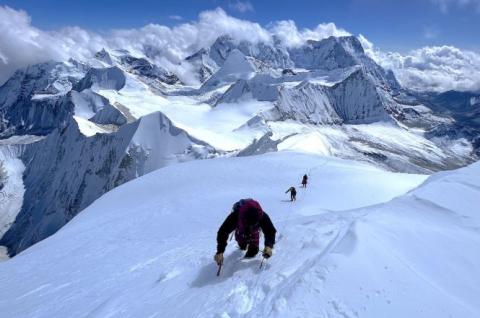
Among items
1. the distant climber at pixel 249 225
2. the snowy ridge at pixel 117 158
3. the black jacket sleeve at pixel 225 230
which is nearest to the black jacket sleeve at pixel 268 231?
the distant climber at pixel 249 225

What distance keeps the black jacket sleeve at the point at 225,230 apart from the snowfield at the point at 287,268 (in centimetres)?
61

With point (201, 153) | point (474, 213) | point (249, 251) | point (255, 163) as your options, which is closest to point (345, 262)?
point (249, 251)

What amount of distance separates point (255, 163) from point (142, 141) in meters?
121

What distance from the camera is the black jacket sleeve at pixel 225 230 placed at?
1058 centimetres

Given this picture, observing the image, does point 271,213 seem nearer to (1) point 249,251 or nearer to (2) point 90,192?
(1) point 249,251

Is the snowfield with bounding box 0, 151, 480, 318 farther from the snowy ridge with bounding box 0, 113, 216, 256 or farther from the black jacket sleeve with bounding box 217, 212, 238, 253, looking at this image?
the snowy ridge with bounding box 0, 113, 216, 256

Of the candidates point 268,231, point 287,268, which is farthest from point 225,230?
point 287,268

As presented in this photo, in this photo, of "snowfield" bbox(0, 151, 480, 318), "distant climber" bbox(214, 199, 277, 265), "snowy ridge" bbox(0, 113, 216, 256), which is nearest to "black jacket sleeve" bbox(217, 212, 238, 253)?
"distant climber" bbox(214, 199, 277, 265)

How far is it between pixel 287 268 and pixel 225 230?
1.93 meters

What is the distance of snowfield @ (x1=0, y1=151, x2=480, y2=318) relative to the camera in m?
8.01

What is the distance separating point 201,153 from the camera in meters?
147

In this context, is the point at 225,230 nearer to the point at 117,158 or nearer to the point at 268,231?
the point at 268,231

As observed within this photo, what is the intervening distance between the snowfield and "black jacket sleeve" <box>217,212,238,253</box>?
0.61 metres

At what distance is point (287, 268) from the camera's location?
31.5 feet
